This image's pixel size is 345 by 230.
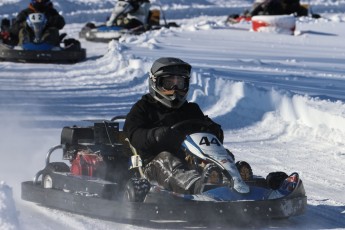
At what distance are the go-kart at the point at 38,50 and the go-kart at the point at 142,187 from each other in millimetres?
11371

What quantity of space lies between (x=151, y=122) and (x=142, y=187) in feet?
2.88

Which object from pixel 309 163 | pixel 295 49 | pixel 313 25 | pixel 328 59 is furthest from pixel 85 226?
pixel 313 25

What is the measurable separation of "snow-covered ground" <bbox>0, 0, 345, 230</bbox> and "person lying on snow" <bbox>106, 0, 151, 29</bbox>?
0.68 meters

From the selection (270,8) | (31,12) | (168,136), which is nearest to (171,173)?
(168,136)

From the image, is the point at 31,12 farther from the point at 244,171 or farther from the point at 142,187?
the point at 142,187

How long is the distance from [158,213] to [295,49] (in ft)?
52.4

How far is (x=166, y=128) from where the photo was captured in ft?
21.7

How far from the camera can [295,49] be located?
21.6 meters

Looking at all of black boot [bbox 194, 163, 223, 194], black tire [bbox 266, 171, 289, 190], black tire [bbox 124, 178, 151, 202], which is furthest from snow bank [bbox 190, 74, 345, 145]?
black tire [bbox 124, 178, 151, 202]

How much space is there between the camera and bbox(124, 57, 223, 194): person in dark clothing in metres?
6.38

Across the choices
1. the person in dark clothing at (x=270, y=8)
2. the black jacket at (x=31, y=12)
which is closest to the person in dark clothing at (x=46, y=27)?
the black jacket at (x=31, y=12)

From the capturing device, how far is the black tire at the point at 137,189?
6.16 meters

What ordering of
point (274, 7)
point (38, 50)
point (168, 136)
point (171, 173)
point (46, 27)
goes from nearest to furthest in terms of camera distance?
1. point (171, 173)
2. point (168, 136)
3. point (38, 50)
4. point (46, 27)
5. point (274, 7)

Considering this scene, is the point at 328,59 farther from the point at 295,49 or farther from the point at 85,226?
the point at 85,226
